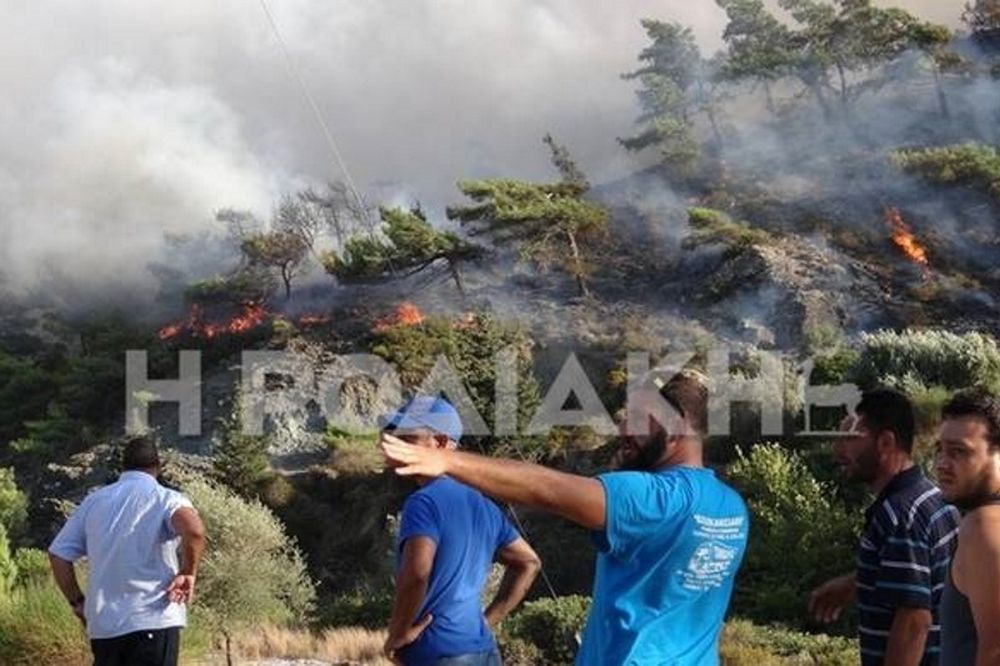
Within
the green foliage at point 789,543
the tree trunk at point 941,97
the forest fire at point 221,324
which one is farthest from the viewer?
the tree trunk at point 941,97

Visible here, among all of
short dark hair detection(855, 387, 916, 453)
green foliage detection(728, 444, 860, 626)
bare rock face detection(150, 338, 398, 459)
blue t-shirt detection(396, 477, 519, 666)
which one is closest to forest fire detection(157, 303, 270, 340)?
bare rock face detection(150, 338, 398, 459)

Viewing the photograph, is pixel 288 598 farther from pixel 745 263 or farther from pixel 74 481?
pixel 745 263

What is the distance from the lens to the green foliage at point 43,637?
791 centimetres

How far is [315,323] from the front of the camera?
3966 centimetres

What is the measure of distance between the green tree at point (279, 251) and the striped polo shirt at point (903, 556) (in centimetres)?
4403

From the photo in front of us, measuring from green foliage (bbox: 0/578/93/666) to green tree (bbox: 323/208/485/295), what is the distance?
88.1 feet

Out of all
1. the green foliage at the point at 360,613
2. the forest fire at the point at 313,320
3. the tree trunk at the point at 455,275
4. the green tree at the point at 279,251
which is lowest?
the green foliage at the point at 360,613

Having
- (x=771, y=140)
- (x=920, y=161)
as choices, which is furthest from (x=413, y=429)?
(x=771, y=140)

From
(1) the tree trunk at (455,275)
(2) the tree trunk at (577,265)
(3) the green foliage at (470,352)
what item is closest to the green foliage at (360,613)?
(3) the green foliage at (470,352)

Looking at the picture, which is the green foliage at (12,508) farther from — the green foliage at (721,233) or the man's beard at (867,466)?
the man's beard at (867,466)

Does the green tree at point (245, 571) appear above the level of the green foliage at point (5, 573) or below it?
below

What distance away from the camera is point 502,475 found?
7.25 ft

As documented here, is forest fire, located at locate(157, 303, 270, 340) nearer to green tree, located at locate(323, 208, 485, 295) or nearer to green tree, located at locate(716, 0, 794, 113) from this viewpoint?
green tree, located at locate(323, 208, 485, 295)

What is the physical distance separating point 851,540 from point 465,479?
1197cm
